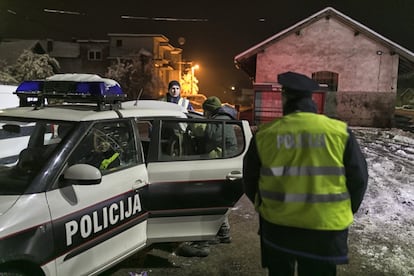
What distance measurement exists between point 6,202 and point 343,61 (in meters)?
21.9

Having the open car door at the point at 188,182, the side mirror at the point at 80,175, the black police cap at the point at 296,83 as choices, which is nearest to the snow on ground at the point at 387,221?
the open car door at the point at 188,182

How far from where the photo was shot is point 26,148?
3.77 m

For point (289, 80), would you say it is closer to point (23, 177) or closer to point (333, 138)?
point (333, 138)

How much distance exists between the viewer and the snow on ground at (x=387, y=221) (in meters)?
4.54

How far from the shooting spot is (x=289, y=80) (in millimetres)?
2500

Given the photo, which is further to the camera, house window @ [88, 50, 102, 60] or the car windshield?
house window @ [88, 50, 102, 60]

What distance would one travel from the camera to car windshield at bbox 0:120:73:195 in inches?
112

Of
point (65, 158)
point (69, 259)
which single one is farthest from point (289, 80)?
point (69, 259)

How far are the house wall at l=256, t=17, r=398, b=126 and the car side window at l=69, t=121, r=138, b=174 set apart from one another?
1952cm

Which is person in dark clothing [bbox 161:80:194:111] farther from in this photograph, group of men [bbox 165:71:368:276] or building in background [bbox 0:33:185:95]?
building in background [bbox 0:33:185:95]

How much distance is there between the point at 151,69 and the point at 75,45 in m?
13.2

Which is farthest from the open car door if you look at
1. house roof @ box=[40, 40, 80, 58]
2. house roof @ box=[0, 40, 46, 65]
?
house roof @ box=[40, 40, 80, 58]

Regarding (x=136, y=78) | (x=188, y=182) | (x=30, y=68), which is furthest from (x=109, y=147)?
(x=136, y=78)

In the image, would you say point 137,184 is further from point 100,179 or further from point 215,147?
point 215,147
